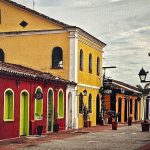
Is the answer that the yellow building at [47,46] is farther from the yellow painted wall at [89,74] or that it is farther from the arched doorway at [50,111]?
the arched doorway at [50,111]

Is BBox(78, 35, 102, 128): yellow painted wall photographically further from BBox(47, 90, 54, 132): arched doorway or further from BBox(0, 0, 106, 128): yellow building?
BBox(47, 90, 54, 132): arched doorway

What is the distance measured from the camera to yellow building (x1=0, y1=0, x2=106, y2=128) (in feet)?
99.5

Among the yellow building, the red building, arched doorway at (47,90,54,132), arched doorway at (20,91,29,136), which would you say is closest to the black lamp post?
the red building

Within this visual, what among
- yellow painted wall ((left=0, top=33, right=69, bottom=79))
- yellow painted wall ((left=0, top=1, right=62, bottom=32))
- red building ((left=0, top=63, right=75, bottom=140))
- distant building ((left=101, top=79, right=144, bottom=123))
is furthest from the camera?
distant building ((left=101, top=79, right=144, bottom=123))

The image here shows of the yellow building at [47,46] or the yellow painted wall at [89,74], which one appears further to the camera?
the yellow painted wall at [89,74]

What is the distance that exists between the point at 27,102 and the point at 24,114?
0.61 m

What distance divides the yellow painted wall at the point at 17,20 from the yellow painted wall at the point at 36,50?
1.94ft

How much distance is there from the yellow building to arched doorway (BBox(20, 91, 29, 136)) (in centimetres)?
686

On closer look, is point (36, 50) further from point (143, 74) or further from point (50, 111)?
point (143, 74)

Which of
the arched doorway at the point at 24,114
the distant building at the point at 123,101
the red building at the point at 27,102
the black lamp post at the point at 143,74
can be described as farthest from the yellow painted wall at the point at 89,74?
the black lamp post at the point at 143,74

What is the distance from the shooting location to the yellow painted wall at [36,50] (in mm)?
30625

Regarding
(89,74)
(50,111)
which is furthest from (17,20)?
(50,111)

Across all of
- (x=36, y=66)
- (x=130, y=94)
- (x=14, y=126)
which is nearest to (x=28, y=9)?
(x=36, y=66)

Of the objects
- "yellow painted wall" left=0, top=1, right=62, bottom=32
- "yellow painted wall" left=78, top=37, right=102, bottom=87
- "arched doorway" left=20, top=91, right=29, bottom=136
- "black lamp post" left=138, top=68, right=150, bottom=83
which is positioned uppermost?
"yellow painted wall" left=0, top=1, right=62, bottom=32
